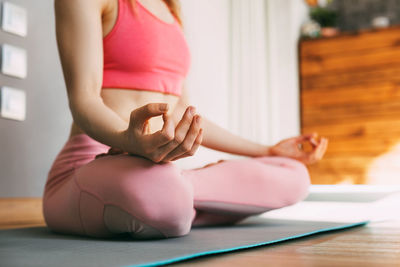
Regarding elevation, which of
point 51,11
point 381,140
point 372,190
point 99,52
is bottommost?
point 372,190

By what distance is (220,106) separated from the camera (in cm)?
294

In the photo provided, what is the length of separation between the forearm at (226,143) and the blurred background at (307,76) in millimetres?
1209

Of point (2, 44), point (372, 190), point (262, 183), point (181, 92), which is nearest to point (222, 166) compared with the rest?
point (262, 183)

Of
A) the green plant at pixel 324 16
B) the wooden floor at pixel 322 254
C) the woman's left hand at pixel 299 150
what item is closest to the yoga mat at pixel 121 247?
the wooden floor at pixel 322 254

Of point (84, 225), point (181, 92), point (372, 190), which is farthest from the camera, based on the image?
point (372, 190)

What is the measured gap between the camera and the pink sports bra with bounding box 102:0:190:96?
1114mm

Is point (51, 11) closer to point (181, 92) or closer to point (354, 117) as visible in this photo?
point (181, 92)

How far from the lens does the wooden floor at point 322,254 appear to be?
26.9 inches

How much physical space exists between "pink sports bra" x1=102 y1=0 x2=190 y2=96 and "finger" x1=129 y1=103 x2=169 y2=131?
0.40 meters

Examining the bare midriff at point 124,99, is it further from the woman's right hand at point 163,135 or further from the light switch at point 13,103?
the light switch at point 13,103

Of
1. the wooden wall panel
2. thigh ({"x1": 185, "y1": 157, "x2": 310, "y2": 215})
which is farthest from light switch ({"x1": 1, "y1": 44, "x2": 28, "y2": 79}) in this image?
the wooden wall panel

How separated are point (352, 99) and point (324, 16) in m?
0.90

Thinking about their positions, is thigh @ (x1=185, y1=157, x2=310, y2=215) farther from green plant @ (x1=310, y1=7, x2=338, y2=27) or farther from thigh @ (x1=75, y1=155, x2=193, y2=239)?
green plant @ (x1=310, y1=7, x2=338, y2=27)

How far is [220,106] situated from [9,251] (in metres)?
2.19
